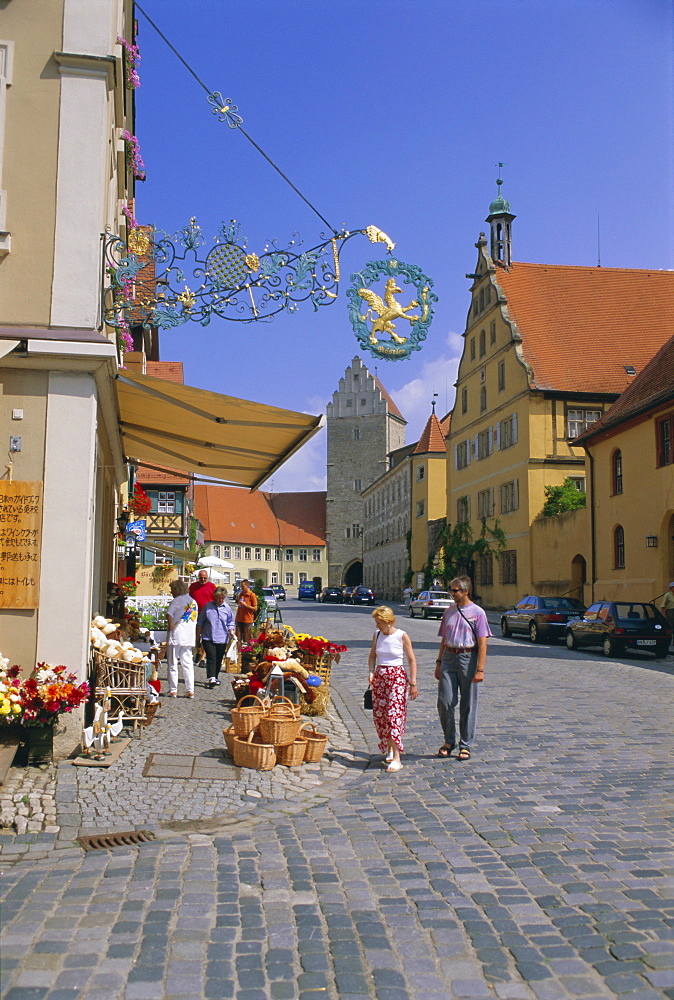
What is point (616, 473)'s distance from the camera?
31172 millimetres

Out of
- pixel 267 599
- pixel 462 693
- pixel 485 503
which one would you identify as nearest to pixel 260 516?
pixel 267 599

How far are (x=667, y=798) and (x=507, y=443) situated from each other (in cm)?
3562

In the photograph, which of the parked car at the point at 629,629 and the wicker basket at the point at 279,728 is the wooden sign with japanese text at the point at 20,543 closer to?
the wicker basket at the point at 279,728

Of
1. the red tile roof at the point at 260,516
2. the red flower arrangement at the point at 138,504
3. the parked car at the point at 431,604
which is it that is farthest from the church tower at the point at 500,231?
the red tile roof at the point at 260,516

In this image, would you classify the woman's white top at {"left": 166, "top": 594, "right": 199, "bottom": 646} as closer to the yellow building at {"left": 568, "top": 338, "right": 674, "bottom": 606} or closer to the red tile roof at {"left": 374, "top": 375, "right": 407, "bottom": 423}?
the yellow building at {"left": 568, "top": 338, "right": 674, "bottom": 606}

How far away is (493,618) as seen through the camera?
128ft

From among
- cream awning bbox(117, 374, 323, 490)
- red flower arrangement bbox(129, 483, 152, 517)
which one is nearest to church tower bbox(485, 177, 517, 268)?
red flower arrangement bbox(129, 483, 152, 517)

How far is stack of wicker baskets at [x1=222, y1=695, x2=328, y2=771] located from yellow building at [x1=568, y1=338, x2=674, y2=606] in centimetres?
2084

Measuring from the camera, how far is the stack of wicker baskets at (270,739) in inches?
320

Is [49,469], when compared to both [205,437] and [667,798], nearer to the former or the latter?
[205,437]

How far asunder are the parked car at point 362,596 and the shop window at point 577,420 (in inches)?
1085

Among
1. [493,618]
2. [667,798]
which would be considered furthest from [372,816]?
[493,618]

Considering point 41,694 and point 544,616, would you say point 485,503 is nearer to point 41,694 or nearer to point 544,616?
point 544,616

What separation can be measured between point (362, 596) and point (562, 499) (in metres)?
27.9
